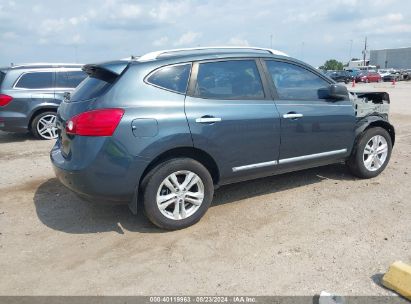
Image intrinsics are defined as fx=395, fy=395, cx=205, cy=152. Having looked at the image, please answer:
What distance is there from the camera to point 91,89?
3.95m

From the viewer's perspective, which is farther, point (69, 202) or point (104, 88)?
point (69, 202)

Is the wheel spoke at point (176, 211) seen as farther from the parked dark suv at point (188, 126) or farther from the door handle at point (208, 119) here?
the door handle at point (208, 119)

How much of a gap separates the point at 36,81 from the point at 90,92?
5.60 meters

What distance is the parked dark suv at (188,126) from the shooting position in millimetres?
3643

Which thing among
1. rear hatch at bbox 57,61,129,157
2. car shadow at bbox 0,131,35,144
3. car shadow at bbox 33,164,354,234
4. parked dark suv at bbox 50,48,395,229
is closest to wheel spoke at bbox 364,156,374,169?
car shadow at bbox 33,164,354,234

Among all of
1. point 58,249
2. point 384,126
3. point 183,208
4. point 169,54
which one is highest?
point 169,54

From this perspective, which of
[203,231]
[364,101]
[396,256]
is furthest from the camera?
[364,101]

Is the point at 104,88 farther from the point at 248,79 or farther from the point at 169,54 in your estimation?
the point at 248,79

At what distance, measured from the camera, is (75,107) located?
391 centimetres

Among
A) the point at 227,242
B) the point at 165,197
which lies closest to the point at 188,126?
the point at 165,197

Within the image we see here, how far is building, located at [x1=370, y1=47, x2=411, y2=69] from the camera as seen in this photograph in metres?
85.6

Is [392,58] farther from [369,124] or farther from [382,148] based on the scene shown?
[369,124]

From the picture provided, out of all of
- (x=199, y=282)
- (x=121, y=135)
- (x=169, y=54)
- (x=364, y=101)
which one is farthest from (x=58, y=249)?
(x=364, y=101)

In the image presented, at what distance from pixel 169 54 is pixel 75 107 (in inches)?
43.5
